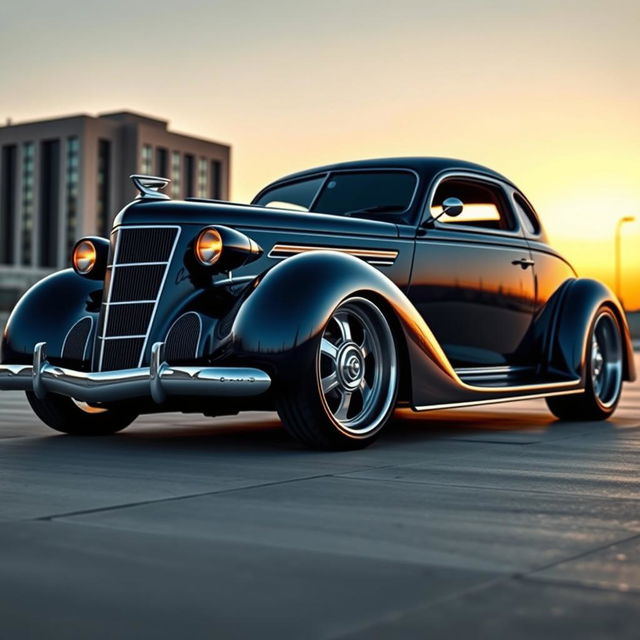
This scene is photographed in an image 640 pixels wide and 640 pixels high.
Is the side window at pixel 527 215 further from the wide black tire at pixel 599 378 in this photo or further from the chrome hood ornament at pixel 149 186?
the chrome hood ornament at pixel 149 186

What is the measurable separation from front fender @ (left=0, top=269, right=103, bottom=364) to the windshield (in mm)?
1847

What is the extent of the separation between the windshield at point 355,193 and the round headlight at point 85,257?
169 centimetres

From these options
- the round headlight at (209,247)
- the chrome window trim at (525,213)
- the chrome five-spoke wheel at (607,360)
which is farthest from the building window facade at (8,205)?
the round headlight at (209,247)

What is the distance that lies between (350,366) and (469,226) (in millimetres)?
2239

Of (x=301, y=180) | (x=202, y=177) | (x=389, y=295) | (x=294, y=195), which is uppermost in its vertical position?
(x=202, y=177)

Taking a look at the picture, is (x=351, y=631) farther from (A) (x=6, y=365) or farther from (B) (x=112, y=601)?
(A) (x=6, y=365)

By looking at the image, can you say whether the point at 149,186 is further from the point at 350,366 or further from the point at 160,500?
the point at 160,500

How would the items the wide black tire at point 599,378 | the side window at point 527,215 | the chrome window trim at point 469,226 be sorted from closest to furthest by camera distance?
the chrome window trim at point 469,226
the wide black tire at point 599,378
the side window at point 527,215

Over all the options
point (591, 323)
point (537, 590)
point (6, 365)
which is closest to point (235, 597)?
point (537, 590)

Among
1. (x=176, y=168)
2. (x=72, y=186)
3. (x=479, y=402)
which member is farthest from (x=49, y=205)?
(x=479, y=402)

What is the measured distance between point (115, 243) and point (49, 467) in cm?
158

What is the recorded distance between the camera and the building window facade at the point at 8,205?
144 metres

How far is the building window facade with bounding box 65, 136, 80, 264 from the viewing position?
136250 mm

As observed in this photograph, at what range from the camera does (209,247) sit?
6301mm
